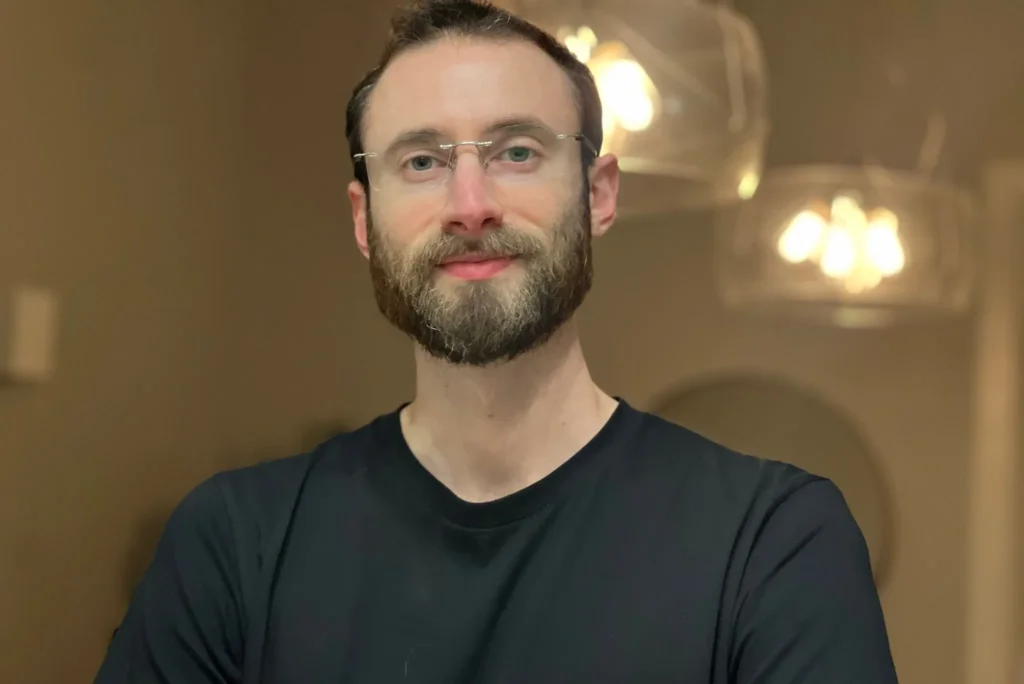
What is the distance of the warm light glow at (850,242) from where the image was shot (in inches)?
47.9

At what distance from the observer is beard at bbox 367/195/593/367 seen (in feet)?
2.36

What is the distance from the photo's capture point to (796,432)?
154 cm

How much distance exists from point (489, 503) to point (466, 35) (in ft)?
1.16

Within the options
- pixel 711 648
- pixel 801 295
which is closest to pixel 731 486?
pixel 711 648

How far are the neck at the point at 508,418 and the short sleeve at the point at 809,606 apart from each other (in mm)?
167

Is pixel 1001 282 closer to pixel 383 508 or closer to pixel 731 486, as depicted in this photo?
pixel 731 486

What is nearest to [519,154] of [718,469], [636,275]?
[718,469]

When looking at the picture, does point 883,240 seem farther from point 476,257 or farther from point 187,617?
point 187,617

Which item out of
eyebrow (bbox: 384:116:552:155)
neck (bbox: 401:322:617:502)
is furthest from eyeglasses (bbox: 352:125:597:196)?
neck (bbox: 401:322:617:502)

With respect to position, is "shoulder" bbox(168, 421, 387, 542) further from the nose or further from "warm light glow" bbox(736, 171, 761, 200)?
"warm light glow" bbox(736, 171, 761, 200)

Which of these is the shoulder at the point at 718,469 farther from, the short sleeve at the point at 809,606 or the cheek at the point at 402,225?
the cheek at the point at 402,225

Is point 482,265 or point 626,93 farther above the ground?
point 626,93

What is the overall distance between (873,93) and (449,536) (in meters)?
1.14

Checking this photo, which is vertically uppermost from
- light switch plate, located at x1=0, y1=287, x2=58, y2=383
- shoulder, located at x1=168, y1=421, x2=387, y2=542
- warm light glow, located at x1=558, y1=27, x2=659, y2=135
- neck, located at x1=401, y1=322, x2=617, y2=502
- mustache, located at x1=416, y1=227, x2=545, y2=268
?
warm light glow, located at x1=558, y1=27, x2=659, y2=135
